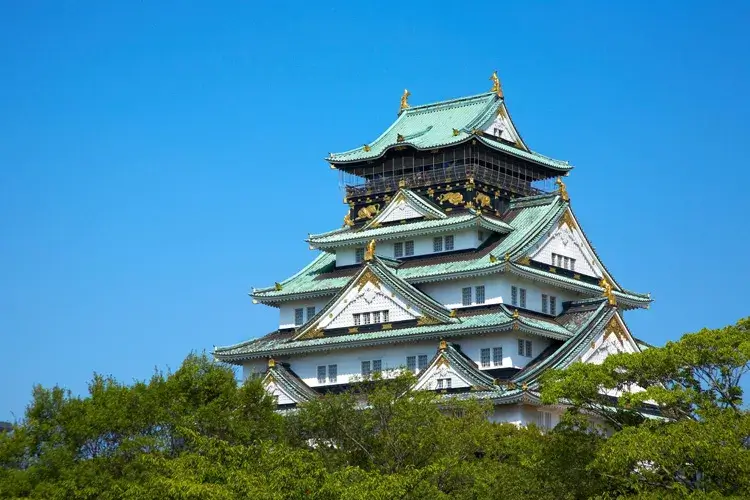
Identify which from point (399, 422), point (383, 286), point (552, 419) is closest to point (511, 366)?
point (552, 419)

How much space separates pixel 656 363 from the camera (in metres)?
53.9

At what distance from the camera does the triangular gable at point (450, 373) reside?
269ft

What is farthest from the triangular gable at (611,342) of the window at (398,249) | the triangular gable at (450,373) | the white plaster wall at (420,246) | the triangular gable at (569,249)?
the window at (398,249)

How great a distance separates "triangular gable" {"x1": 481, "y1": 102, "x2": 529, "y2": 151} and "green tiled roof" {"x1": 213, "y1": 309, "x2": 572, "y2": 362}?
15.1 metres

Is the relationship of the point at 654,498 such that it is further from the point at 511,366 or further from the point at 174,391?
the point at 511,366

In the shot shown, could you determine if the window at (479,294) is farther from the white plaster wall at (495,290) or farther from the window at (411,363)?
the window at (411,363)

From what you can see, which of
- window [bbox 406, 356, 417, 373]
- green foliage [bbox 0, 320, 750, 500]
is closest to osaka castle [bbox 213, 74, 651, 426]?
window [bbox 406, 356, 417, 373]

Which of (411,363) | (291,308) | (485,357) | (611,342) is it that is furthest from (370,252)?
(611,342)

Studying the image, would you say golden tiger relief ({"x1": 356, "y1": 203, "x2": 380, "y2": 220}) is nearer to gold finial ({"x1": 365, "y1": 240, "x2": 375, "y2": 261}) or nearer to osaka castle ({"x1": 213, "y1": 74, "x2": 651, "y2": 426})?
osaka castle ({"x1": 213, "y1": 74, "x2": 651, "y2": 426})

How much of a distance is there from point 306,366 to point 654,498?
1704 inches

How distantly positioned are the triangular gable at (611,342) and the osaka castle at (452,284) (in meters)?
0.09

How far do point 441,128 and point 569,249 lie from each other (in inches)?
466

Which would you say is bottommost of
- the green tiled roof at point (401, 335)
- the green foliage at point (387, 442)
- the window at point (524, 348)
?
the green foliage at point (387, 442)

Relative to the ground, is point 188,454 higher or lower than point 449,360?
lower
